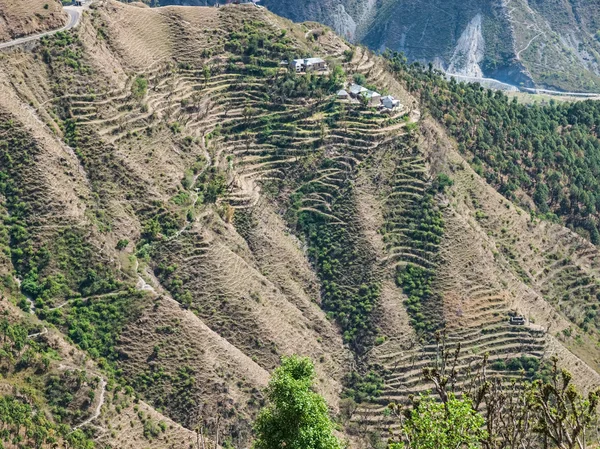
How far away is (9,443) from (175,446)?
14008 mm

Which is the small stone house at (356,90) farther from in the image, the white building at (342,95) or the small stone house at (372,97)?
the white building at (342,95)

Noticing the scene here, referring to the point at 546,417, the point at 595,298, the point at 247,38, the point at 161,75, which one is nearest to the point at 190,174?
the point at 161,75

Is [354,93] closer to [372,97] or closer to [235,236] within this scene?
[372,97]

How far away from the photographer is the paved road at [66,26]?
86.9 m

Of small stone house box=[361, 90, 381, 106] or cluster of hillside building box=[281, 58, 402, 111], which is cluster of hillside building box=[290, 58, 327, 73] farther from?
small stone house box=[361, 90, 381, 106]

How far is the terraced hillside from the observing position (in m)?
73.8

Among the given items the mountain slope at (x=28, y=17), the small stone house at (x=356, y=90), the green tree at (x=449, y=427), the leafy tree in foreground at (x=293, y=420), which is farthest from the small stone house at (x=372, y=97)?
the green tree at (x=449, y=427)

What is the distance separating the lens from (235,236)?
Result: 85.9 m

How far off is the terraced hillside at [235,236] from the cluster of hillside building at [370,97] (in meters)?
1.25

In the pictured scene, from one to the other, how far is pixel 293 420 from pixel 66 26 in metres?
64.9

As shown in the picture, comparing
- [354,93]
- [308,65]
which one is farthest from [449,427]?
[308,65]

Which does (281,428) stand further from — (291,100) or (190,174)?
(291,100)

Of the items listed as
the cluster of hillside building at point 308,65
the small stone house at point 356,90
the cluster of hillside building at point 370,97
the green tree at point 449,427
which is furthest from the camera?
the small stone house at point 356,90

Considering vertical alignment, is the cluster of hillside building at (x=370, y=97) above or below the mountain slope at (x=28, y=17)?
below
